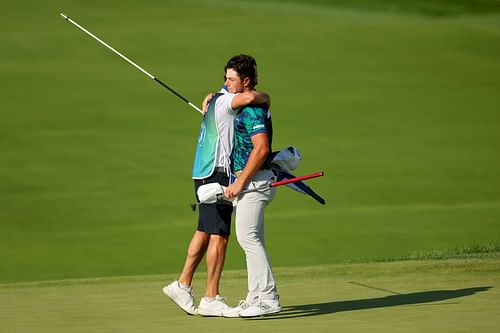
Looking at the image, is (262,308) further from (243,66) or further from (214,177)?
(243,66)

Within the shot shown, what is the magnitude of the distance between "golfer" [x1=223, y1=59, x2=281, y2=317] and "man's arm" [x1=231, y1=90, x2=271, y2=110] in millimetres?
37

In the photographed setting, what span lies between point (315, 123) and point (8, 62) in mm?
6151

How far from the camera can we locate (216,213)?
6754 millimetres

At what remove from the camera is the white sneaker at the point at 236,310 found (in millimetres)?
6469

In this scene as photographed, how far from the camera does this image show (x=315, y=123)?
750 inches

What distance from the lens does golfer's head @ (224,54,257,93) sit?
6.52m

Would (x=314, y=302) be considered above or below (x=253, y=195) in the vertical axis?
below

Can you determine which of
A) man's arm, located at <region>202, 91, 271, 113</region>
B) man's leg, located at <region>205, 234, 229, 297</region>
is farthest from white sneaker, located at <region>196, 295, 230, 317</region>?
man's arm, located at <region>202, 91, 271, 113</region>

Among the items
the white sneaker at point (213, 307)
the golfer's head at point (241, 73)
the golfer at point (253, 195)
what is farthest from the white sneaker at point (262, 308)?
the golfer's head at point (241, 73)

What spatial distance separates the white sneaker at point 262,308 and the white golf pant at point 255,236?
2.0 inches

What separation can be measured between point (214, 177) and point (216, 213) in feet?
0.74

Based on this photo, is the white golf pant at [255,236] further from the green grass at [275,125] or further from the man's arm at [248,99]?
the green grass at [275,125]

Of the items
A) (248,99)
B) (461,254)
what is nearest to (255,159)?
(248,99)

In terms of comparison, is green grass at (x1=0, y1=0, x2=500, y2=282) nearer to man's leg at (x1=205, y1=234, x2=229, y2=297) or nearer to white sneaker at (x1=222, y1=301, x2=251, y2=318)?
man's leg at (x1=205, y1=234, x2=229, y2=297)
